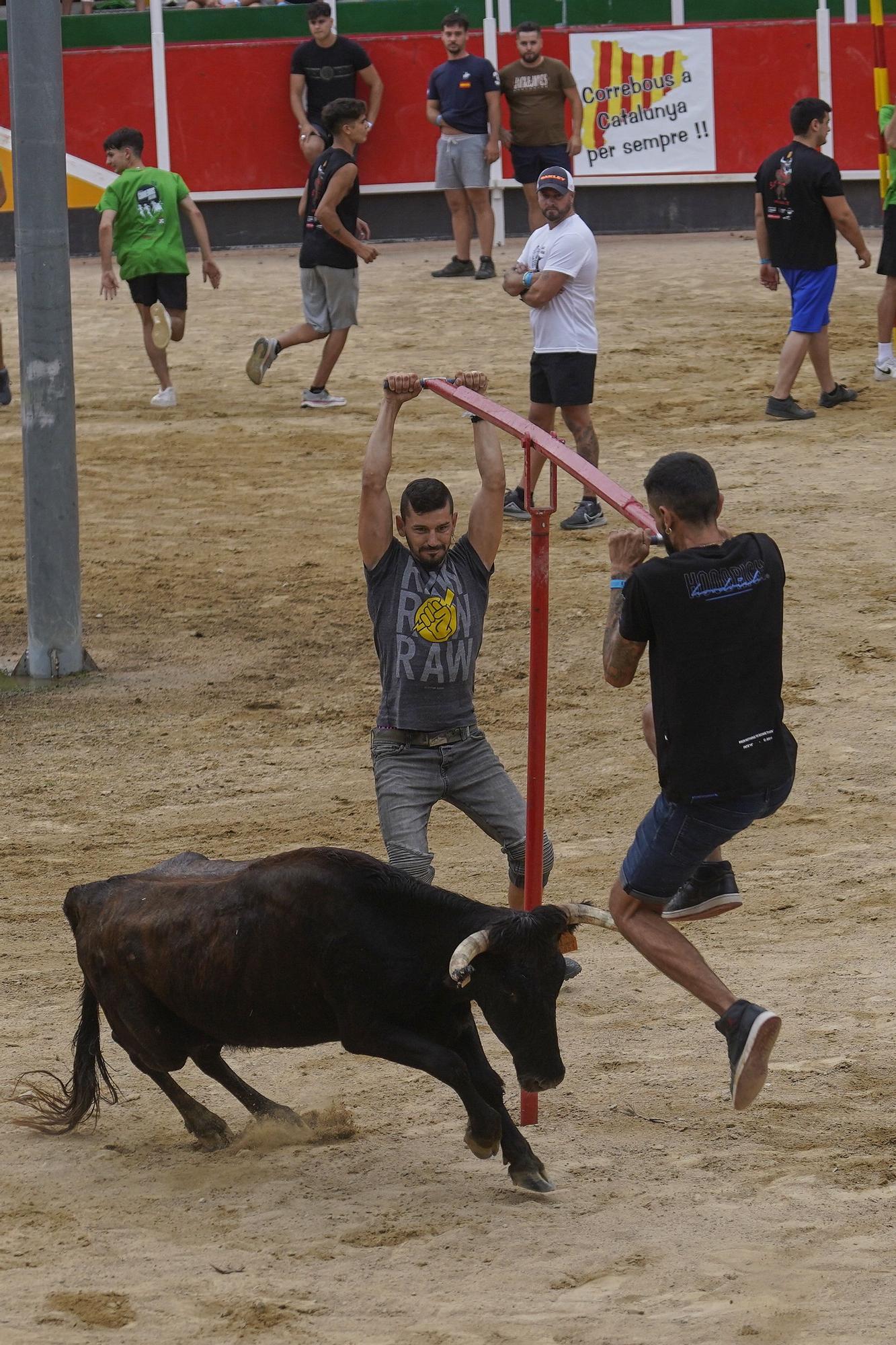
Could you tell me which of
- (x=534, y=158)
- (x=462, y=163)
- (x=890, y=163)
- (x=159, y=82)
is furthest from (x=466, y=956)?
(x=159, y=82)

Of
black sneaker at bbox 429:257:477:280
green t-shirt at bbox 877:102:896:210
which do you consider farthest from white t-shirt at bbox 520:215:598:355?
black sneaker at bbox 429:257:477:280

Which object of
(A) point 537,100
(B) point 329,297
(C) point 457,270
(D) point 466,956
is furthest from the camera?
(C) point 457,270

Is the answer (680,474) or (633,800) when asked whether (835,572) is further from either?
(680,474)

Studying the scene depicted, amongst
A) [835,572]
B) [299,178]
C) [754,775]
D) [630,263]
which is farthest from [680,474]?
[299,178]

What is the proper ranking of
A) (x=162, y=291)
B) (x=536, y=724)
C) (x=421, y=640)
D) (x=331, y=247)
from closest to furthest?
(x=536, y=724) < (x=421, y=640) < (x=331, y=247) < (x=162, y=291)

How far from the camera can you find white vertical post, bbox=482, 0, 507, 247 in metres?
19.2

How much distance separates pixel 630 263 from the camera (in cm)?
1845

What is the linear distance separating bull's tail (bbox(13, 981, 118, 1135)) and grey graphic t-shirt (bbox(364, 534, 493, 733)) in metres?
1.21

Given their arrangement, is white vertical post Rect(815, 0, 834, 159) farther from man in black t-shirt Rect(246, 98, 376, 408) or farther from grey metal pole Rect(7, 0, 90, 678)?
grey metal pole Rect(7, 0, 90, 678)

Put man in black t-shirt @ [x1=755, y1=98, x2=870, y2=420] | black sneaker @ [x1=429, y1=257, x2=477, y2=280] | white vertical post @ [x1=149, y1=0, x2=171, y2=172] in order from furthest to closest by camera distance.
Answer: white vertical post @ [x1=149, y1=0, x2=171, y2=172] < black sneaker @ [x1=429, y1=257, x2=477, y2=280] < man in black t-shirt @ [x1=755, y1=98, x2=870, y2=420]

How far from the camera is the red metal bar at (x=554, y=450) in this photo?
4641 millimetres

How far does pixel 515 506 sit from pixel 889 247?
155 inches

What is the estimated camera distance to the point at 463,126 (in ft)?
57.0

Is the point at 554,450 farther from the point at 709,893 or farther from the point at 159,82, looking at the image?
the point at 159,82
